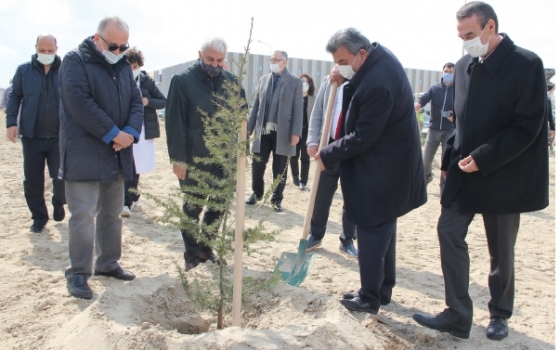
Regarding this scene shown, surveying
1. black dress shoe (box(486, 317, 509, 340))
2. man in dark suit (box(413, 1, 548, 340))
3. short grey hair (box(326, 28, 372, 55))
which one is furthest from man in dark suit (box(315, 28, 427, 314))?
black dress shoe (box(486, 317, 509, 340))

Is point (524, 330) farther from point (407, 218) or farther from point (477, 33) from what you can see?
point (407, 218)

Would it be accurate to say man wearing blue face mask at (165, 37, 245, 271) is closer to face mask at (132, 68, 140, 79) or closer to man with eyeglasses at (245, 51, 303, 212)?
face mask at (132, 68, 140, 79)

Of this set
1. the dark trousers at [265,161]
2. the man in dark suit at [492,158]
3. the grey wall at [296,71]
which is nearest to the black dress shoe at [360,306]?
the man in dark suit at [492,158]

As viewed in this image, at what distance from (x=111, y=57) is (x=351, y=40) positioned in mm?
1883

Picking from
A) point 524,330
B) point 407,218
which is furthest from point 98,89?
point 407,218

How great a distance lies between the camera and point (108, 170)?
14.5 ft

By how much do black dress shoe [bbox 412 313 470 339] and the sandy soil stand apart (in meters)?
0.05

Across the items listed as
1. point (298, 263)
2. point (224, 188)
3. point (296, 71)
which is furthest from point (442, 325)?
point (296, 71)

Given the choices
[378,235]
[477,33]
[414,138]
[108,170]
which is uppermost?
[477,33]

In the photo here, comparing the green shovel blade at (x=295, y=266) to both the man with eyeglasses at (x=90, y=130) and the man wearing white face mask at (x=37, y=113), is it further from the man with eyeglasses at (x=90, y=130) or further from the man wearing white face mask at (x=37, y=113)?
the man wearing white face mask at (x=37, y=113)

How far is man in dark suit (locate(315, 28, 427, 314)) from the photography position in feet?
12.9

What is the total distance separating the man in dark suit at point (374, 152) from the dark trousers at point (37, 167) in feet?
11.3

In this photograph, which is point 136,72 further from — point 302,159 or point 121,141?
point 302,159

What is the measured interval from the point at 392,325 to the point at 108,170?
2.46 meters
